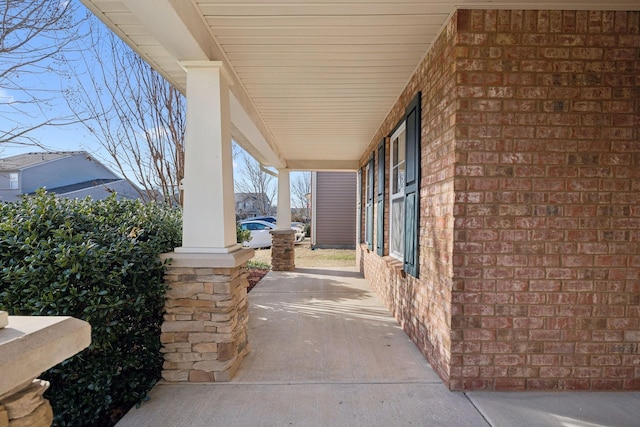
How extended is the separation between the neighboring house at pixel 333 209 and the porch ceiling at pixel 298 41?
8.45 metres

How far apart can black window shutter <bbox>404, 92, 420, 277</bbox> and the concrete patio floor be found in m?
0.85

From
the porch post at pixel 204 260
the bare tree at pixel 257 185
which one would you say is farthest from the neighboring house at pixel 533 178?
the bare tree at pixel 257 185

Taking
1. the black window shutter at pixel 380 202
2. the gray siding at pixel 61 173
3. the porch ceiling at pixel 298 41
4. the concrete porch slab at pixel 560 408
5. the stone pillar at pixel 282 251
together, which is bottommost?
the concrete porch slab at pixel 560 408

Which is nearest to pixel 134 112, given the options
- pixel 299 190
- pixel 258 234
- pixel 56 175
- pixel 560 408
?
pixel 560 408

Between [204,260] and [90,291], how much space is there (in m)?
0.71

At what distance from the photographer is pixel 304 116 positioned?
4.58 meters

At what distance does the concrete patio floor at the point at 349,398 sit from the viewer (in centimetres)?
204

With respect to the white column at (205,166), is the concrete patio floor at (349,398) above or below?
below

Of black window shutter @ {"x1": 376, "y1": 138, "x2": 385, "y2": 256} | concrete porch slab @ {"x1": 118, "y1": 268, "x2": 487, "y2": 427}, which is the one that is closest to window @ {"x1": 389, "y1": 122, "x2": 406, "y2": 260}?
black window shutter @ {"x1": 376, "y1": 138, "x2": 385, "y2": 256}

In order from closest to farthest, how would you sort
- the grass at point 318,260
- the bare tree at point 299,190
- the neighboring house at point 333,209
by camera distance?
the grass at point 318,260, the neighboring house at point 333,209, the bare tree at point 299,190

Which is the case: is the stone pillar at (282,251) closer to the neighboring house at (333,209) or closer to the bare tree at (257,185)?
the neighboring house at (333,209)

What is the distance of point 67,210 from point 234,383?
1.79 m

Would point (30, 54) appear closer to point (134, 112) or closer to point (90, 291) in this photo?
point (134, 112)

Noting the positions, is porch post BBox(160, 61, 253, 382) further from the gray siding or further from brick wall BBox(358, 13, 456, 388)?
the gray siding
